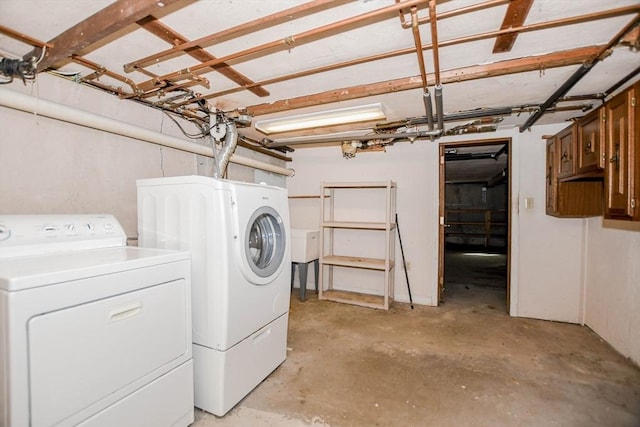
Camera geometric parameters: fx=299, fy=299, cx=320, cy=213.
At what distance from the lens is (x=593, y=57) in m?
1.68

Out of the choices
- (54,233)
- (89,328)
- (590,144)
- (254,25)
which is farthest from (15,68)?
(590,144)

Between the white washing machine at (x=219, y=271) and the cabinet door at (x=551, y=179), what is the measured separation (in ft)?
9.04

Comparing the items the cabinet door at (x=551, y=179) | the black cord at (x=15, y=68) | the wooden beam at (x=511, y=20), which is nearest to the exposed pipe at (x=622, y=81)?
the cabinet door at (x=551, y=179)

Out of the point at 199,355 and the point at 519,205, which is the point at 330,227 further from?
the point at 199,355

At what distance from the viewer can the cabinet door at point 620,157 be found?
1.71 metres

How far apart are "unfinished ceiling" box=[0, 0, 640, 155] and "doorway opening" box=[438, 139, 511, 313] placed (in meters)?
1.48

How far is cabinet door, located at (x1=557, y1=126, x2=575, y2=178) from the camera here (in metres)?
2.53

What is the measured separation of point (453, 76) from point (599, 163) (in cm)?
118

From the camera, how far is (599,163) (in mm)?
2045

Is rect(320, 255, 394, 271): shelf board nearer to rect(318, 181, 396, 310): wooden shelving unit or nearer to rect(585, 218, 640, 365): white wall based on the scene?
rect(318, 181, 396, 310): wooden shelving unit

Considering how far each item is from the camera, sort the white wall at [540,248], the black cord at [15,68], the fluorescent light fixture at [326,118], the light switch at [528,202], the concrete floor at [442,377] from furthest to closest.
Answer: the light switch at [528,202], the white wall at [540,248], the fluorescent light fixture at [326,118], the concrete floor at [442,377], the black cord at [15,68]

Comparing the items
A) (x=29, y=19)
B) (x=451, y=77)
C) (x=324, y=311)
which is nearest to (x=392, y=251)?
(x=324, y=311)

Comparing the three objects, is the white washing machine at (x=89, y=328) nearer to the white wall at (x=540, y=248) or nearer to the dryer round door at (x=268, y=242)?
the dryer round door at (x=268, y=242)

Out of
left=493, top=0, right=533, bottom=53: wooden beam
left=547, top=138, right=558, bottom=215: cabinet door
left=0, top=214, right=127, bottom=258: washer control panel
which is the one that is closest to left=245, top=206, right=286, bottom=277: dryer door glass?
left=0, top=214, right=127, bottom=258: washer control panel
